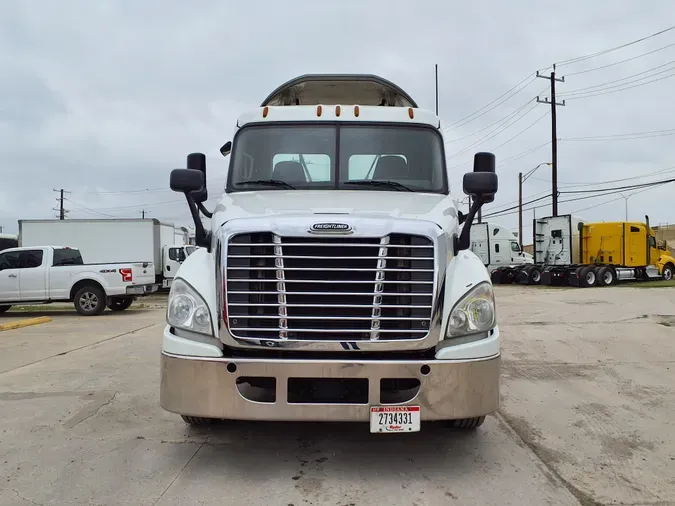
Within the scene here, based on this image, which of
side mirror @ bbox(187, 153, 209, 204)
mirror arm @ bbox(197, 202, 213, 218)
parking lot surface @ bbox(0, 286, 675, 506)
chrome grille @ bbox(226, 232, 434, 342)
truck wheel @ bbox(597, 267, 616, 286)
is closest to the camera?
parking lot surface @ bbox(0, 286, 675, 506)

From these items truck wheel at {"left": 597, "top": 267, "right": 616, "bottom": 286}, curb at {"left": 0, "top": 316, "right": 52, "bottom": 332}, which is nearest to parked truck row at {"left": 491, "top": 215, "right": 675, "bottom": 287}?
truck wheel at {"left": 597, "top": 267, "right": 616, "bottom": 286}

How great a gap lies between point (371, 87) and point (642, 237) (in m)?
24.0

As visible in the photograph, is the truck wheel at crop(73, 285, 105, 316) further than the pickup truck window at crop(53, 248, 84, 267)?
No

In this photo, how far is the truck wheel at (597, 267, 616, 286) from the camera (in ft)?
80.1

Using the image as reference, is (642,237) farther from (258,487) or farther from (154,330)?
(258,487)

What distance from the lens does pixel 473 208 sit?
432cm

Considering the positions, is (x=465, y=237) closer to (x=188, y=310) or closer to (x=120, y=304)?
(x=188, y=310)

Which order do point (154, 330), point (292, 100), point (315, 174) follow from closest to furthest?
point (315, 174), point (292, 100), point (154, 330)

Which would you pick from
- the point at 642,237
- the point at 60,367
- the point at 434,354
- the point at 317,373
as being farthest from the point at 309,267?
the point at 642,237

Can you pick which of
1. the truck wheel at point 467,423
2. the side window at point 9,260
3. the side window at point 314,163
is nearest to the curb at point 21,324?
the side window at point 9,260

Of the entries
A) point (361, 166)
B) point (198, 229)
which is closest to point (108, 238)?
point (198, 229)

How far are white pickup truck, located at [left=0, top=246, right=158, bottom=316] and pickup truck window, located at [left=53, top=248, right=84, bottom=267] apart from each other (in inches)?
→ 1.4

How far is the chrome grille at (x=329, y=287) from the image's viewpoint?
3564mm

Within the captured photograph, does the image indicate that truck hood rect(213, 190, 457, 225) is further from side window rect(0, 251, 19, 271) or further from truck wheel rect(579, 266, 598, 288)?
truck wheel rect(579, 266, 598, 288)
